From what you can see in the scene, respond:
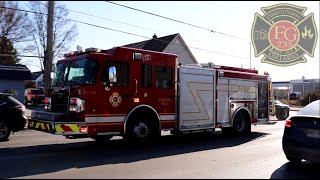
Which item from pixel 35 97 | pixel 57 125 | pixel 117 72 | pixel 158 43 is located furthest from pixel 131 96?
pixel 35 97

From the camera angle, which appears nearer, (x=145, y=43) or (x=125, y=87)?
(x=125, y=87)

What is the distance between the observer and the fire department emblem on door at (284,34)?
938 inches

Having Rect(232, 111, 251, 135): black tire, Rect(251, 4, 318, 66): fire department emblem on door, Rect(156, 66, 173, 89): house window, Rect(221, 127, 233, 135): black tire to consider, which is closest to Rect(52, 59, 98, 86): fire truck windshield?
Rect(156, 66, 173, 89): house window

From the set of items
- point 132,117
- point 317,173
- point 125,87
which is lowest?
point 317,173

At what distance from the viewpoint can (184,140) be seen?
12.8m

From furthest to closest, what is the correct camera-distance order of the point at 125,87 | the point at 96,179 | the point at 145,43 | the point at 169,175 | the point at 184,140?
the point at 145,43 < the point at 184,140 < the point at 125,87 < the point at 169,175 < the point at 96,179

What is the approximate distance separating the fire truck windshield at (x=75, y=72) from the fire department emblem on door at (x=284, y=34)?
1544cm

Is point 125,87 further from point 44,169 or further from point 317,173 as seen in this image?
point 317,173

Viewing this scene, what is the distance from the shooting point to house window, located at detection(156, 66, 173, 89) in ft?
37.2

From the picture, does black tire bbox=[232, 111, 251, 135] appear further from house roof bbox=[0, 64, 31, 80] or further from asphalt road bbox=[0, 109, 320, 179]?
house roof bbox=[0, 64, 31, 80]

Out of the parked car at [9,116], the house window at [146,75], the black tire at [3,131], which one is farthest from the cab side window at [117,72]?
the black tire at [3,131]

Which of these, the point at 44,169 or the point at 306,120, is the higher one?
the point at 306,120

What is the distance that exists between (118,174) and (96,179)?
547 mm

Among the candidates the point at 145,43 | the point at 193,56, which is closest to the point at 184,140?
the point at 193,56
